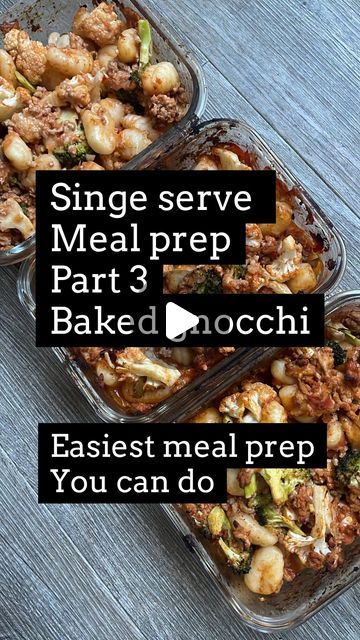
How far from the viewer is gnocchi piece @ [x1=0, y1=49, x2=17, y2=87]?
1.90 metres

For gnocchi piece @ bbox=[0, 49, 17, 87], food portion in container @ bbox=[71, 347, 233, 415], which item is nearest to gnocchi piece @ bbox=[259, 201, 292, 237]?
food portion in container @ bbox=[71, 347, 233, 415]

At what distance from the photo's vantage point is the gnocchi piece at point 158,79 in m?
1.88

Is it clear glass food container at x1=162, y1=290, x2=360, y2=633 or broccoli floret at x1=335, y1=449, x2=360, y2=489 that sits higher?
broccoli floret at x1=335, y1=449, x2=360, y2=489

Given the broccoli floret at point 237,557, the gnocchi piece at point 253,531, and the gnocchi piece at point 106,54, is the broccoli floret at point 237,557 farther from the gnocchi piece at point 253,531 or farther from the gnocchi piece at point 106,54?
the gnocchi piece at point 106,54

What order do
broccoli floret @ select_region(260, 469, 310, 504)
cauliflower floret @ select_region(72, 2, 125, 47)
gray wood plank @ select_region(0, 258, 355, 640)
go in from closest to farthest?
broccoli floret @ select_region(260, 469, 310, 504), cauliflower floret @ select_region(72, 2, 125, 47), gray wood plank @ select_region(0, 258, 355, 640)

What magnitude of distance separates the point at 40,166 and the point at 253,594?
1.27 meters

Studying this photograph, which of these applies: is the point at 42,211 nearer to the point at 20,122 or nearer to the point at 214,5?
the point at 20,122

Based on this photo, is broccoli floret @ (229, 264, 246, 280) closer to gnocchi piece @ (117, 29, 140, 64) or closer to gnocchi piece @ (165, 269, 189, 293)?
gnocchi piece @ (165, 269, 189, 293)

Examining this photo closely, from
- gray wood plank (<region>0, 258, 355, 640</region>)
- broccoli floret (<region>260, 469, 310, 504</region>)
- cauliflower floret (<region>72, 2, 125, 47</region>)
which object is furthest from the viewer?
gray wood plank (<region>0, 258, 355, 640</region>)

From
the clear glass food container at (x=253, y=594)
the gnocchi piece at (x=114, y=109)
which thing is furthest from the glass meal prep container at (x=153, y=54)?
the clear glass food container at (x=253, y=594)

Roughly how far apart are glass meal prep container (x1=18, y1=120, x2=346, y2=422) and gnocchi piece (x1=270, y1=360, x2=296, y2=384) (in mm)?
116

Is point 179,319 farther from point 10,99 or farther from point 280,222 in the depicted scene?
point 10,99

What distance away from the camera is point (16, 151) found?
184 centimetres

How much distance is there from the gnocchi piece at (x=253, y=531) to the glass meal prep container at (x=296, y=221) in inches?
12.6
